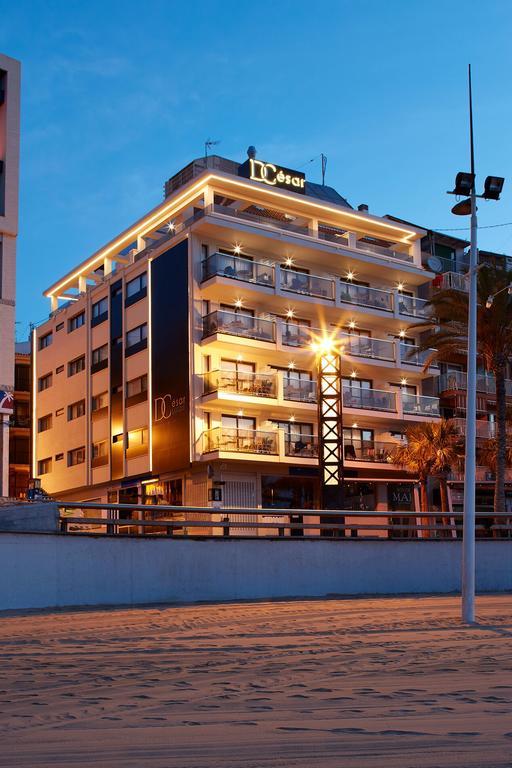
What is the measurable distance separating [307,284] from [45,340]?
19.0 metres

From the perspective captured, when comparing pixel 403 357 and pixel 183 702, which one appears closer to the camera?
pixel 183 702

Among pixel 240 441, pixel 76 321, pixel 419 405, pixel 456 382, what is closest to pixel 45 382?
pixel 76 321

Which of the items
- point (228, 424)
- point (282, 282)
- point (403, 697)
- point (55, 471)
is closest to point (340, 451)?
point (228, 424)

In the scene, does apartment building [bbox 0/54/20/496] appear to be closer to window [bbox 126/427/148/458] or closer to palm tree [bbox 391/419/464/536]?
window [bbox 126/427/148/458]

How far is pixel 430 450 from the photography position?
43.8m

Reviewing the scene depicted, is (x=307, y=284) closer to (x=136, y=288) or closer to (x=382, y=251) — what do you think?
(x=382, y=251)

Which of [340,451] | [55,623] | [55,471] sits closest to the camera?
[55,623]

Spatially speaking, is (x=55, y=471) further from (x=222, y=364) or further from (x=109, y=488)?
(x=222, y=364)

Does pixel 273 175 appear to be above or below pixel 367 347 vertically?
above

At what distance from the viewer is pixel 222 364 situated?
141 ft

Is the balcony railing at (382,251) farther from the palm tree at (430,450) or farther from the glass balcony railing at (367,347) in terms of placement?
the palm tree at (430,450)

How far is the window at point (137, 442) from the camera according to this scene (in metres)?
45.2

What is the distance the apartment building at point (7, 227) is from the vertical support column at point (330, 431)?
11.6m

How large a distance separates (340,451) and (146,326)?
41.6 ft
